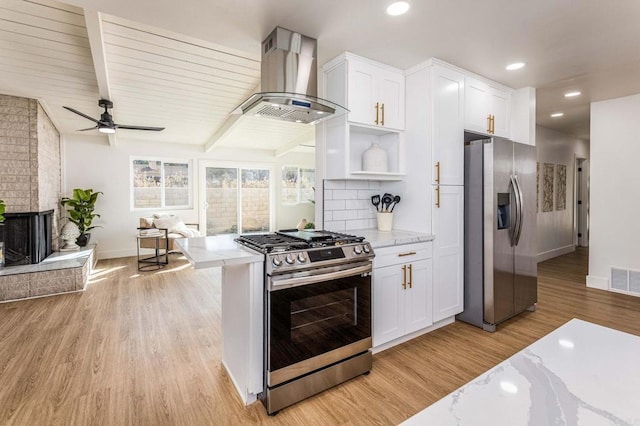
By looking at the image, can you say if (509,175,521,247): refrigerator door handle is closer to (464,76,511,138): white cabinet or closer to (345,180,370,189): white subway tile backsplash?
(464,76,511,138): white cabinet

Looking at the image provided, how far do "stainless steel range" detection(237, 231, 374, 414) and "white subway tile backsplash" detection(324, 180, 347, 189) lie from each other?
729 millimetres

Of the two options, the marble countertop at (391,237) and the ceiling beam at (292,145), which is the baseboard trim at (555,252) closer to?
the marble countertop at (391,237)

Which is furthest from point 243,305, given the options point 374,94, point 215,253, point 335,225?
point 374,94

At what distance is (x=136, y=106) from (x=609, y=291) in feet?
22.6

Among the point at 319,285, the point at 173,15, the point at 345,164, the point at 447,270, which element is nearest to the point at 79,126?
the point at 173,15

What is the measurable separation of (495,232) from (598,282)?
2678mm

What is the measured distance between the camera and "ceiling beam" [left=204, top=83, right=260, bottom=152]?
193 inches

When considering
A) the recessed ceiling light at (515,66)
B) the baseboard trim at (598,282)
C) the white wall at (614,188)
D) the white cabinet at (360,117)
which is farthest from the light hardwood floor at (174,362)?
the recessed ceiling light at (515,66)

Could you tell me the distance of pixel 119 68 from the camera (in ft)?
10.6

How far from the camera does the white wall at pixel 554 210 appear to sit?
19.3 ft

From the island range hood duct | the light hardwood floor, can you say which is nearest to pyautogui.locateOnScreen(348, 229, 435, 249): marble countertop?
the light hardwood floor

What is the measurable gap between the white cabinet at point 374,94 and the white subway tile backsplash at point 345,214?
2.72 feet

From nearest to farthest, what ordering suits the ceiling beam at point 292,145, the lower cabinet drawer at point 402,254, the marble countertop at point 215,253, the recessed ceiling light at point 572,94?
1. the marble countertop at point 215,253
2. the lower cabinet drawer at point 402,254
3. the recessed ceiling light at point 572,94
4. the ceiling beam at point 292,145

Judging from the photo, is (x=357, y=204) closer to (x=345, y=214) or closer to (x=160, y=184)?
(x=345, y=214)
